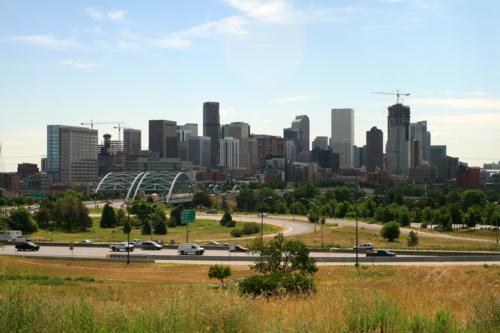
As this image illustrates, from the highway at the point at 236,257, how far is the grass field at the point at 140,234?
697 inches

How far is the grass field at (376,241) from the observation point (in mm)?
76681

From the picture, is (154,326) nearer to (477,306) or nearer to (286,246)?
(477,306)

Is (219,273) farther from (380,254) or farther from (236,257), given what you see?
(380,254)

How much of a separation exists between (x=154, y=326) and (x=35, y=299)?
2.73 metres

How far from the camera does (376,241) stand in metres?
86.0

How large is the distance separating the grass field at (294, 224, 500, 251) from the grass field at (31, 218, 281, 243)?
34.6ft

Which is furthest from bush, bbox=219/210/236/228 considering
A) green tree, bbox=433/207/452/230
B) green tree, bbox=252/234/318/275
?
green tree, bbox=252/234/318/275

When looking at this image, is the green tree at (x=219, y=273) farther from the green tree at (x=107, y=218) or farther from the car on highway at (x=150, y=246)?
the green tree at (x=107, y=218)

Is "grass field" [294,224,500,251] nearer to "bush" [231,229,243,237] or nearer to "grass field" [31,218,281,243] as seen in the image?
"bush" [231,229,243,237]

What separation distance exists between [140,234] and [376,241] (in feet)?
127

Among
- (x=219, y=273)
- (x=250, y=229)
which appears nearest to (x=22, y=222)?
(x=250, y=229)

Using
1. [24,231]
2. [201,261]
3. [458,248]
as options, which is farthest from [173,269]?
[24,231]

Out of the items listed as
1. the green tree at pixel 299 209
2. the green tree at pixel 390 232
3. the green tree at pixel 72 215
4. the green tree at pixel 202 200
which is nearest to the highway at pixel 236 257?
the green tree at pixel 390 232

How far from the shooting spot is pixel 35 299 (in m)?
12.4
